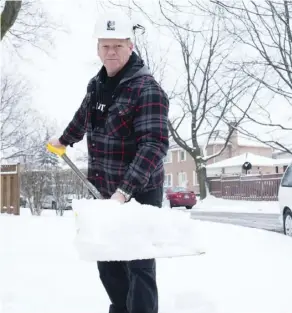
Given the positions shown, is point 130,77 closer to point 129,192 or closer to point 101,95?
point 101,95

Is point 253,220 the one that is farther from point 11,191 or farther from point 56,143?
point 56,143

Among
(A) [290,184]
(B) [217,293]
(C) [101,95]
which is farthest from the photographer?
(A) [290,184]

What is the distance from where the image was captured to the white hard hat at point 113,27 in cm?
240

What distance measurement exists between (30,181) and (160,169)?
38.0 ft

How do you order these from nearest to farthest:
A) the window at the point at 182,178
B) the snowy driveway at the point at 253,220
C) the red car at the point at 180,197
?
the snowy driveway at the point at 253,220
the red car at the point at 180,197
the window at the point at 182,178

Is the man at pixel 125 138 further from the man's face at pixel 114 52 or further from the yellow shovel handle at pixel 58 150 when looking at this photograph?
the yellow shovel handle at pixel 58 150

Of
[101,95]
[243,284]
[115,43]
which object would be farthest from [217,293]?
[115,43]

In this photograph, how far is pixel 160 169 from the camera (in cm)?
253

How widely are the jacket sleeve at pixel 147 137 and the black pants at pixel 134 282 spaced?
0.22 metres

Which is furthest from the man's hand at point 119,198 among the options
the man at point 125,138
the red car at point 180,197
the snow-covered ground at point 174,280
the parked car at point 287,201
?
the red car at point 180,197

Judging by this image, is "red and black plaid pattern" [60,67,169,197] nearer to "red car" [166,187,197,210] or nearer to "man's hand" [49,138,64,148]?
"man's hand" [49,138,64,148]

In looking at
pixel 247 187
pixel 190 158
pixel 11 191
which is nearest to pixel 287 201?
pixel 11 191

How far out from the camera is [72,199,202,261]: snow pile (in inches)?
80.8

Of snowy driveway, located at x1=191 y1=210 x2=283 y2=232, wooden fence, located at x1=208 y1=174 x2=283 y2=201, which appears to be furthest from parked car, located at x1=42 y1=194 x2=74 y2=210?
wooden fence, located at x1=208 y1=174 x2=283 y2=201
